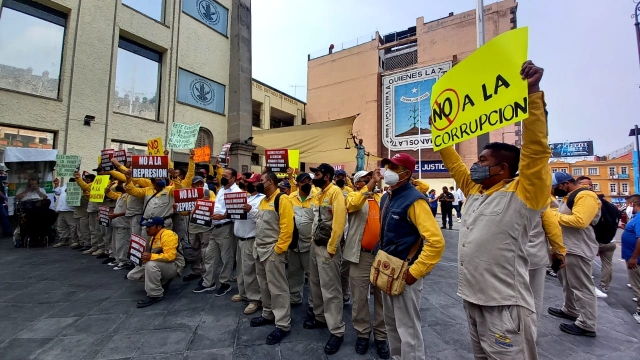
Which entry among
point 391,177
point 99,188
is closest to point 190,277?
point 99,188

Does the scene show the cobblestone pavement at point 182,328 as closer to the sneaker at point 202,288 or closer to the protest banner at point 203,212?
the sneaker at point 202,288

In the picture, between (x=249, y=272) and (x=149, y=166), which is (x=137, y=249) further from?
(x=249, y=272)

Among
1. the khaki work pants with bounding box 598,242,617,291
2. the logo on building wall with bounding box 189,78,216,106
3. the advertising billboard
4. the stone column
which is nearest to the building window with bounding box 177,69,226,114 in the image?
the logo on building wall with bounding box 189,78,216,106

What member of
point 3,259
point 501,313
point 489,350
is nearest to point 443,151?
point 501,313

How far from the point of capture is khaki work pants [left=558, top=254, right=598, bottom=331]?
344 centimetres

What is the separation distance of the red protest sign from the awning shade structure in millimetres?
6219

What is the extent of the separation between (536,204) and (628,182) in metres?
71.1

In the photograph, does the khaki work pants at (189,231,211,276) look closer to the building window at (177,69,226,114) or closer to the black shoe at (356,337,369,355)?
the black shoe at (356,337,369,355)

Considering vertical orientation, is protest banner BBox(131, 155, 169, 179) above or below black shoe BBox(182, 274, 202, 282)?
above

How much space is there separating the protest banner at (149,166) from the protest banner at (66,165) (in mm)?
3303

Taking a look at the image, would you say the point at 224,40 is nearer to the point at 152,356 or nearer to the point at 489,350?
the point at 152,356

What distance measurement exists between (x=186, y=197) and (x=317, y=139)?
27.1ft

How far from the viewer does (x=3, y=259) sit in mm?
6477

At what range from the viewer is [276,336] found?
3188 millimetres
